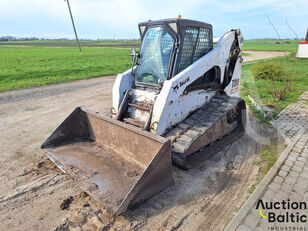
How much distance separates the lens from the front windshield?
4598 mm

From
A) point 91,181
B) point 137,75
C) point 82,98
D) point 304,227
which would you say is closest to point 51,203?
point 91,181

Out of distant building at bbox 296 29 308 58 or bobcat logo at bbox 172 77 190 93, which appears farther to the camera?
distant building at bbox 296 29 308 58

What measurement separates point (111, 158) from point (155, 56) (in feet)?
7.50

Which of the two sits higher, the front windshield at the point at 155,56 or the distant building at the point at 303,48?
the front windshield at the point at 155,56

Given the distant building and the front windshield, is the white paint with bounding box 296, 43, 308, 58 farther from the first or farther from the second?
the front windshield

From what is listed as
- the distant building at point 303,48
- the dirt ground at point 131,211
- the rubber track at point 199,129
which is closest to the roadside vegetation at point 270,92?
the dirt ground at point 131,211

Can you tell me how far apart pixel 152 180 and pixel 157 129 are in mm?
1057

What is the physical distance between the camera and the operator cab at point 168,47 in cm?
444

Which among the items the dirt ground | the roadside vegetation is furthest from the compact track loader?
the roadside vegetation

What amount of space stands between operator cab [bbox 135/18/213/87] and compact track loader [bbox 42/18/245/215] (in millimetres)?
18

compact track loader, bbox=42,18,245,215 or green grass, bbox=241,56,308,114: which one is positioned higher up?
compact track loader, bbox=42,18,245,215

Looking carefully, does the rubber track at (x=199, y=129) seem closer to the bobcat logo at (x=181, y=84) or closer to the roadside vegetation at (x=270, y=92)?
the bobcat logo at (x=181, y=84)

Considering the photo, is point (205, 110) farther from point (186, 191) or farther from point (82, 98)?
point (82, 98)

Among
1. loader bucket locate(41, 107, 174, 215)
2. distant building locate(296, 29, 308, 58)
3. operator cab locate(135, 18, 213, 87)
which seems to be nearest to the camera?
loader bucket locate(41, 107, 174, 215)
